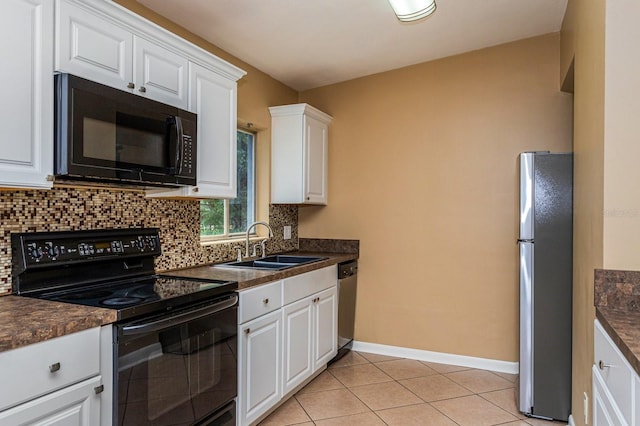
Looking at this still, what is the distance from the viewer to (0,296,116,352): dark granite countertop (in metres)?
1.28

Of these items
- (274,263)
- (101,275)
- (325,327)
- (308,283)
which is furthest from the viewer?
(325,327)

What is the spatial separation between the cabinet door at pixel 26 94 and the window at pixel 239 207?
1.44 m

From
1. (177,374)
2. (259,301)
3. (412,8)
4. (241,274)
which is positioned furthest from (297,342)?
(412,8)

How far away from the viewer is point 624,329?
1.43 meters

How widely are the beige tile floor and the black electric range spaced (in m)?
1.15

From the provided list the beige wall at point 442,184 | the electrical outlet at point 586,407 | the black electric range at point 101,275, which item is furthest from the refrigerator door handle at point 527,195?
the black electric range at point 101,275

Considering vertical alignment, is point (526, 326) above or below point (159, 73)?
below

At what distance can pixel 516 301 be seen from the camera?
340 cm

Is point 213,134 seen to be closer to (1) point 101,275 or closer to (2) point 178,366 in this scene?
(1) point 101,275

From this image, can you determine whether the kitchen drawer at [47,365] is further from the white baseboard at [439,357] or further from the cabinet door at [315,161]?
the white baseboard at [439,357]

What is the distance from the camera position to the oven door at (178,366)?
1604 mm

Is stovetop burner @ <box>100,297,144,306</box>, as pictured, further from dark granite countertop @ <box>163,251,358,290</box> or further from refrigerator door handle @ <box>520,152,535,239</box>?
refrigerator door handle @ <box>520,152,535,239</box>

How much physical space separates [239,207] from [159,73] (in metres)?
1.52

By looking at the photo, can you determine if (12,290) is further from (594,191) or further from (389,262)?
(389,262)
